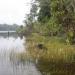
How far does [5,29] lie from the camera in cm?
15362

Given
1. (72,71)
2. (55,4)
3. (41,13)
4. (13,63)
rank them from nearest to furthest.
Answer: (72,71), (13,63), (55,4), (41,13)

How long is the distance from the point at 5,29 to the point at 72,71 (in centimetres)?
14367

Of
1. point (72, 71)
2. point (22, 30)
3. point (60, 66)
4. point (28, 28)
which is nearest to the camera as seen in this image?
point (72, 71)

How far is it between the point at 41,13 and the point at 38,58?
20.7m

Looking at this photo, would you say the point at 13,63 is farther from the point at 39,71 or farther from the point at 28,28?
the point at 28,28

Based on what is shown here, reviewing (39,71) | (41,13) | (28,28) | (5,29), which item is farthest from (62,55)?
(5,29)

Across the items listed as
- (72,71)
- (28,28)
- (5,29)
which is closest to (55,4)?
(72,71)

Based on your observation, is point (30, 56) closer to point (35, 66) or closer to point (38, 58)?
point (38, 58)

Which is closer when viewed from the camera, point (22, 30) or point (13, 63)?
point (13, 63)

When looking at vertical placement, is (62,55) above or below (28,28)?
above

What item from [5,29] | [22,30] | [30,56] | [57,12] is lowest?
[5,29]

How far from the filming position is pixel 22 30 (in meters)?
64.4

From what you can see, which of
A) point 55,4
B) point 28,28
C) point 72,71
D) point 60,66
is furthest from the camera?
point 28,28

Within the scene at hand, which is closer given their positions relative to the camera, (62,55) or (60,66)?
(60,66)
